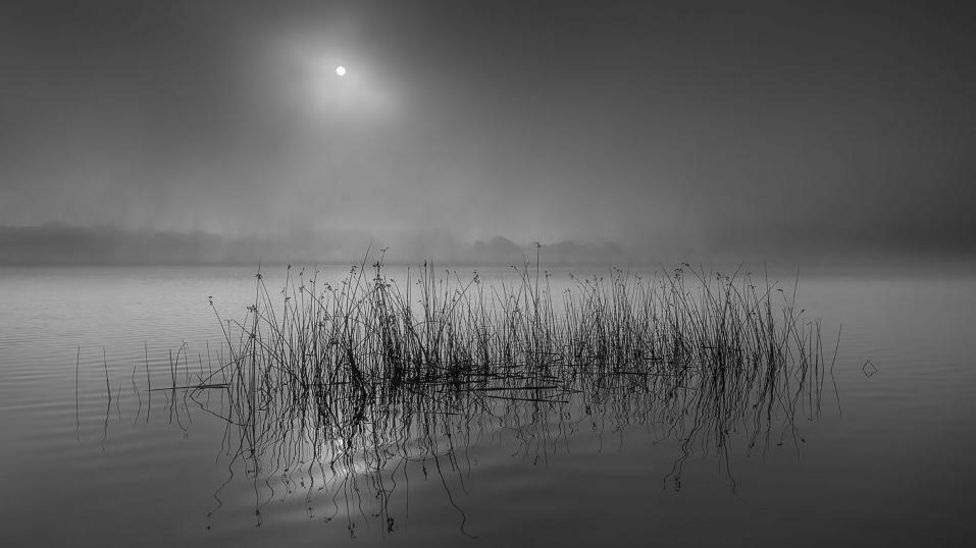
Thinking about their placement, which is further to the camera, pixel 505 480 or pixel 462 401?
pixel 462 401

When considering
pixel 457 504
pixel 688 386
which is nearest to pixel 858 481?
pixel 457 504

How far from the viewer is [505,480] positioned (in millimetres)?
3939

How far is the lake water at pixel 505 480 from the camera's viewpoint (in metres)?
3.21

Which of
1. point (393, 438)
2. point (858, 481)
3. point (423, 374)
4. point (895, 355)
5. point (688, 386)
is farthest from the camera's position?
point (895, 355)

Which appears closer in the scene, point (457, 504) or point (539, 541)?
point (539, 541)

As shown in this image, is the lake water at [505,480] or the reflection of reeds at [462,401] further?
the reflection of reeds at [462,401]

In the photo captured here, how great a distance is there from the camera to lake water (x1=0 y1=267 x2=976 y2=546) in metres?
3.21

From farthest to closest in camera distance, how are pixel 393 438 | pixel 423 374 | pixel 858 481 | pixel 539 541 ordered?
pixel 423 374, pixel 393 438, pixel 858 481, pixel 539 541

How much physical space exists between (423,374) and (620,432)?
3223mm

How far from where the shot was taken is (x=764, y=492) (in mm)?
3713

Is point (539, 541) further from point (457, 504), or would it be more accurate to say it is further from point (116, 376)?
point (116, 376)

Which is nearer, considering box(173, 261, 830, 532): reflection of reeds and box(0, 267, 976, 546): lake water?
box(0, 267, 976, 546): lake water

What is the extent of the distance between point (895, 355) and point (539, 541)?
9285mm

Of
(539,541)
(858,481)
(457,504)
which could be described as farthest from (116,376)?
(858,481)
